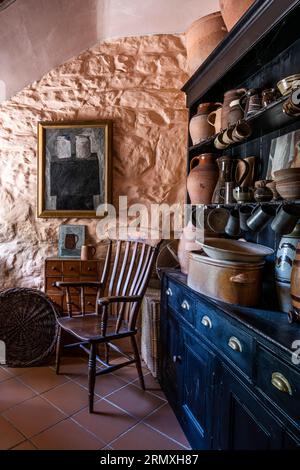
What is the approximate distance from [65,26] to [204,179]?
172 centimetres

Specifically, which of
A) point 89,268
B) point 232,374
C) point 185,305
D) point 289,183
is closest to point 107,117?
point 89,268

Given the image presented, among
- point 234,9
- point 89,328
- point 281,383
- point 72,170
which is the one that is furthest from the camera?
point 72,170

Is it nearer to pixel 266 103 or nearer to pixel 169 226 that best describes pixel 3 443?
pixel 169 226

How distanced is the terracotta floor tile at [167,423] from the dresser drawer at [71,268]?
1199 millimetres

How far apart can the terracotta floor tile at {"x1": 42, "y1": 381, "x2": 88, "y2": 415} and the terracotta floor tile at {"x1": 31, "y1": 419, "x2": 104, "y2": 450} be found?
15 cm

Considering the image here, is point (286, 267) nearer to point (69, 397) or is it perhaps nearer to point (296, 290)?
point (296, 290)

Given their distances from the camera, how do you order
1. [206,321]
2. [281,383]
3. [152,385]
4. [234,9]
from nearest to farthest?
[281,383] < [206,321] < [234,9] < [152,385]

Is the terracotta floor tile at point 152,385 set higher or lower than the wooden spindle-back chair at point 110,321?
lower

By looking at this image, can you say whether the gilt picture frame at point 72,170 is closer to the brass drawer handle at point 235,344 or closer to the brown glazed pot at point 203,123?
the brown glazed pot at point 203,123

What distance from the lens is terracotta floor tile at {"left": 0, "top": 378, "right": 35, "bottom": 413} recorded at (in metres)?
1.94

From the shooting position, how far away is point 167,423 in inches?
70.2

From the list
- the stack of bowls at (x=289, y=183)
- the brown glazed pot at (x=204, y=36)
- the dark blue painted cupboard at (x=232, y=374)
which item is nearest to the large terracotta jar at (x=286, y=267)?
the dark blue painted cupboard at (x=232, y=374)

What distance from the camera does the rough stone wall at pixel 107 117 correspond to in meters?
2.65

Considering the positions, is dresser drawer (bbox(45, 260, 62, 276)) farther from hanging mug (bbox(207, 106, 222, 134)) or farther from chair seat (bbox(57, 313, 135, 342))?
hanging mug (bbox(207, 106, 222, 134))
